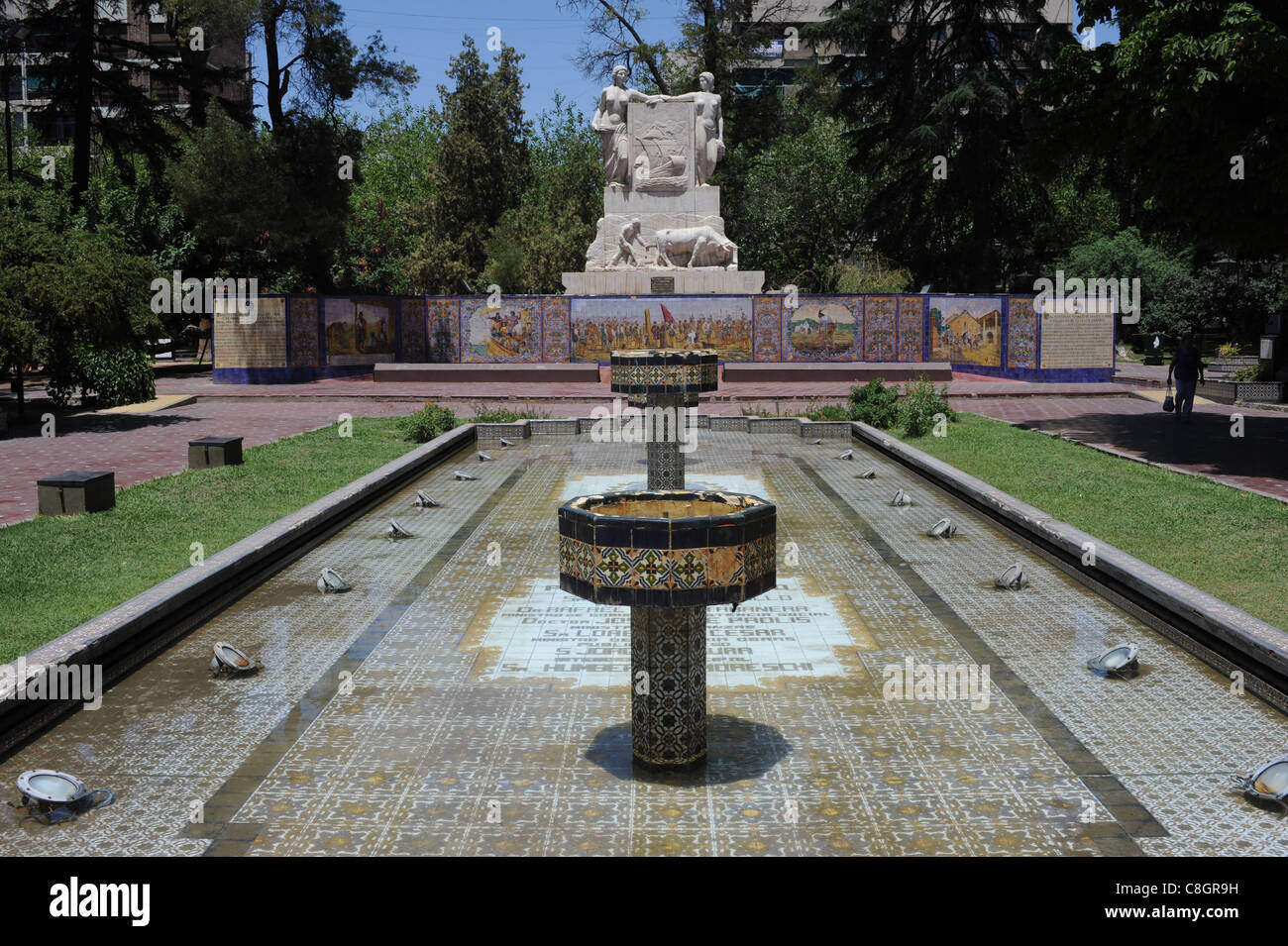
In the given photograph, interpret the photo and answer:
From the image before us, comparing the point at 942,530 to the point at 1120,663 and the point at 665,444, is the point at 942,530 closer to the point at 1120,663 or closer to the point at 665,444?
the point at 665,444

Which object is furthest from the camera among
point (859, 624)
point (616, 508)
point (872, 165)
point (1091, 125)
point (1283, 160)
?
point (872, 165)

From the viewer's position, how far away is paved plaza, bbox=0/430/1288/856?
17.2 feet

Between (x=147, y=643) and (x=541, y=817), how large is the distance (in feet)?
12.4

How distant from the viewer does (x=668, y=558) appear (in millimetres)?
5125

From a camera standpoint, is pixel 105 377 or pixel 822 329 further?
pixel 822 329

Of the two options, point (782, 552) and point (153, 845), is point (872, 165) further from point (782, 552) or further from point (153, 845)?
point (153, 845)

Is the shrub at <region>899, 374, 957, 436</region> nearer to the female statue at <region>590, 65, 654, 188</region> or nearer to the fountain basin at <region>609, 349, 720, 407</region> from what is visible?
the fountain basin at <region>609, 349, 720, 407</region>

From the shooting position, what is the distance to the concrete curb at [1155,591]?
279 inches

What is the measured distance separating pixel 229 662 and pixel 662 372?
22.2 feet

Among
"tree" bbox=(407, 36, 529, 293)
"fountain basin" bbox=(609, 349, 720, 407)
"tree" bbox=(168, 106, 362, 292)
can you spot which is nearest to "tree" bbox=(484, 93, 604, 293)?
"tree" bbox=(407, 36, 529, 293)

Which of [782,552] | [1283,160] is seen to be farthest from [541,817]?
[1283,160]

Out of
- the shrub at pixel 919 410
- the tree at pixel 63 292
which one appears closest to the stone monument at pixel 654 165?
the shrub at pixel 919 410

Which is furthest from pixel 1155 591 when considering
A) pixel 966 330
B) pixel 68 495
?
pixel 966 330

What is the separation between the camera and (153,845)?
201 inches
